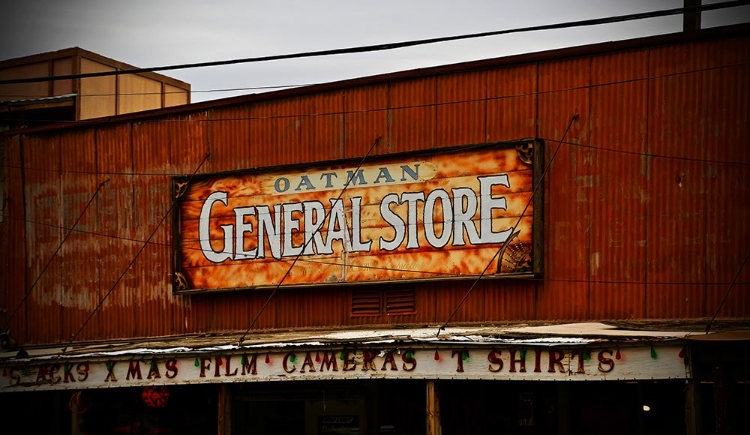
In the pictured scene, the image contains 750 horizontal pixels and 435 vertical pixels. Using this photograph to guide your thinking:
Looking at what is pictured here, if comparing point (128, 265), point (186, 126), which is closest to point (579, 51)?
point (186, 126)

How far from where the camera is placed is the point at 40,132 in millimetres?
24828

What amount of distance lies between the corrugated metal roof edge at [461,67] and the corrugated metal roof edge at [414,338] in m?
4.63

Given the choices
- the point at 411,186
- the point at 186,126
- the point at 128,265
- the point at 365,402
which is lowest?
the point at 365,402

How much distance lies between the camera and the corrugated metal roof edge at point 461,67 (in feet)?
57.8

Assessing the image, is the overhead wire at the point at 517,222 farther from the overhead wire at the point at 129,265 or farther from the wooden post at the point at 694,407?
the overhead wire at the point at 129,265

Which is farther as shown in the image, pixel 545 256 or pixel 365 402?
pixel 365 402

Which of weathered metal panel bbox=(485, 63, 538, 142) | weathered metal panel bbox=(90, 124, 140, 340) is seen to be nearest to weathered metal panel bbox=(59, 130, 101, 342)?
weathered metal panel bbox=(90, 124, 140, 340)

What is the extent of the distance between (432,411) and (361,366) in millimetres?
1408

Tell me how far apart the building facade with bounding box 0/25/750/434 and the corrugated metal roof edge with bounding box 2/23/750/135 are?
5cm

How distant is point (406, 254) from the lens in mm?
20172

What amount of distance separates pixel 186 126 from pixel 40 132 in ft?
13.5

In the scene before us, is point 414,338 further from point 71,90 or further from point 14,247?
point 71,90

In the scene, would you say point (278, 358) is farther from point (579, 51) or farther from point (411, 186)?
point (579, 51)

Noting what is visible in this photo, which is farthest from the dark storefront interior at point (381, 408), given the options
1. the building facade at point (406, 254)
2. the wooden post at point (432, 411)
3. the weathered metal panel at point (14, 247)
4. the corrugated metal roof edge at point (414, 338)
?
the weathered metal panel at point (14, 247)
